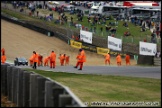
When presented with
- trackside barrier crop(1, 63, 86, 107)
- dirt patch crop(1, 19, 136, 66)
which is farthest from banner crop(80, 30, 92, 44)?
trackside barrier crop(1, 63, 86, 107)

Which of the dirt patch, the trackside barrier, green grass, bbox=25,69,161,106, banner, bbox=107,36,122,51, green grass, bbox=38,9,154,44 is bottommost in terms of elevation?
the dirt patch

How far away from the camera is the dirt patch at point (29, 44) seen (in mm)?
49250

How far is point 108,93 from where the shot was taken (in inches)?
559

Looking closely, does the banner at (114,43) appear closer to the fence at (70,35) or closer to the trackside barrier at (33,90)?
the fence at (70,35)

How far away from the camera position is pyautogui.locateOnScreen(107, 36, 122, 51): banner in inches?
1665

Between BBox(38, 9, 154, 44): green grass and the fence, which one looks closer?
BBox(38, 9, 154, 44): green grass

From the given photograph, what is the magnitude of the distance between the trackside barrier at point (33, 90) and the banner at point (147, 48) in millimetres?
23633

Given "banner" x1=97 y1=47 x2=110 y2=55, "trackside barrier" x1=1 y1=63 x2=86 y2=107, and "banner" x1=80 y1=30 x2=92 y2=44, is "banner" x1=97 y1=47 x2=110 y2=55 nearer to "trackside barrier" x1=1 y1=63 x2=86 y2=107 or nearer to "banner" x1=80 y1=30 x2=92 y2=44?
"banner" x1=80 y1=30 x2=92 y2=44

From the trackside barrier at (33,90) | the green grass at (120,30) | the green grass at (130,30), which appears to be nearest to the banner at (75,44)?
the green grass at (120,30)

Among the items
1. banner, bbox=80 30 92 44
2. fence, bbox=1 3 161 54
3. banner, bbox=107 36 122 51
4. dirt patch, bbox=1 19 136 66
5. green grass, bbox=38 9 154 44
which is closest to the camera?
green grass, bbox=38 9 154 44

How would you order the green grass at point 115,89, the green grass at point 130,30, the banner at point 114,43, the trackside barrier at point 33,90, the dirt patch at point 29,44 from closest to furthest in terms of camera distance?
the trackside barrier at point 33,90
the green grass at point 115,89
the green grass at point 130,30
the banner at point 114,43
the dirt patch at point 29,44

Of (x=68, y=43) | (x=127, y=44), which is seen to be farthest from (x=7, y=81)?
(x=68, y=43)

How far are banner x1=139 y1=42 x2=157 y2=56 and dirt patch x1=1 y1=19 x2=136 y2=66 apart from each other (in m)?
6.45

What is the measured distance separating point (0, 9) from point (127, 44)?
2903 centimetres
